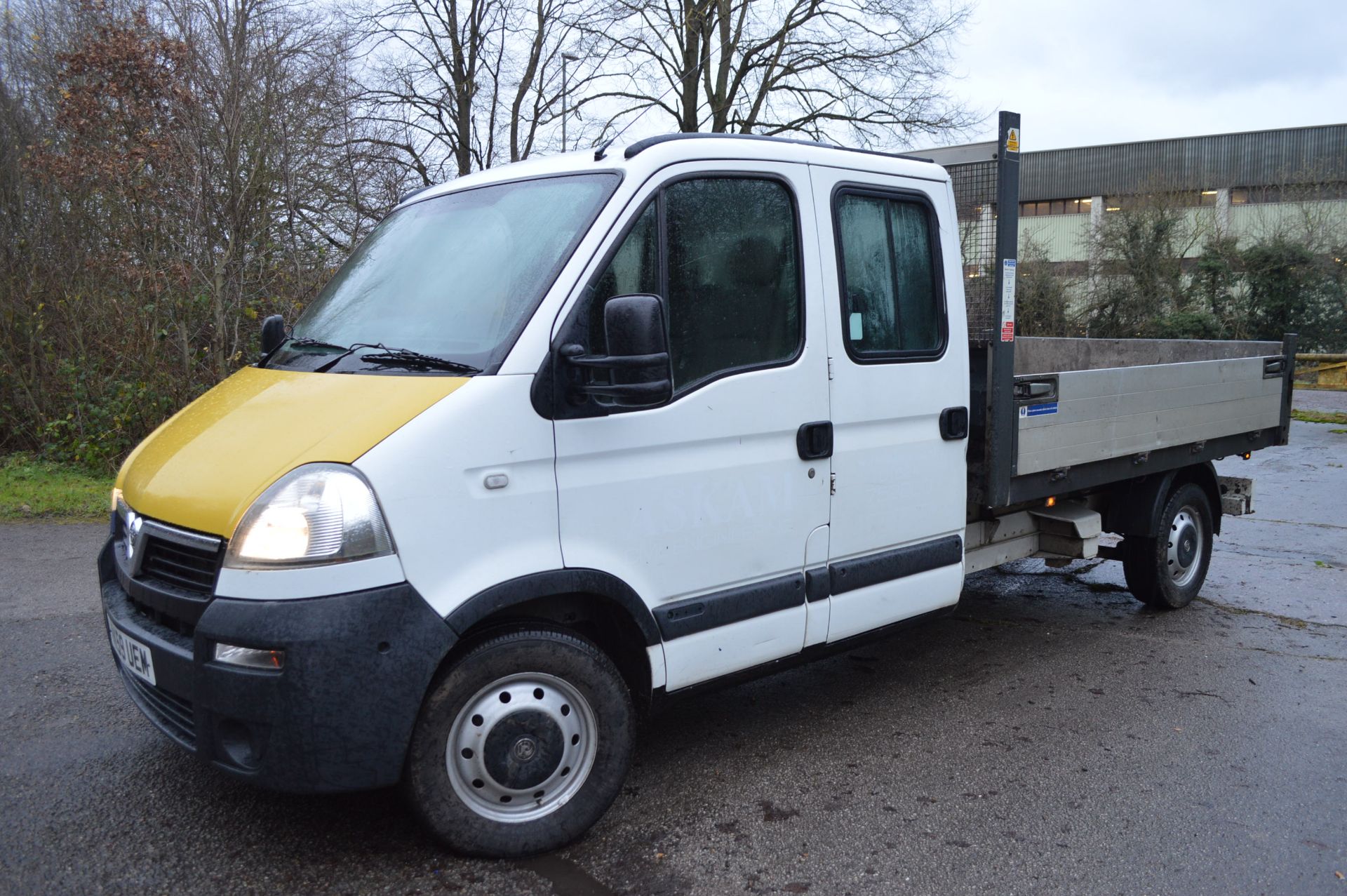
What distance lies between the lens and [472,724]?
10.2ft

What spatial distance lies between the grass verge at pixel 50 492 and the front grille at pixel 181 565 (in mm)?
6159

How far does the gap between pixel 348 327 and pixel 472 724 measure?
1530mm

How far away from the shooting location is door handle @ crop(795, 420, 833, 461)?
3.83 m

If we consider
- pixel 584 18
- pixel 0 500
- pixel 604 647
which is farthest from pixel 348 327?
pixel 584 18

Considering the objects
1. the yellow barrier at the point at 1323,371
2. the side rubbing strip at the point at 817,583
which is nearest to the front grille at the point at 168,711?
the side rubbing strip at the point at 817,583

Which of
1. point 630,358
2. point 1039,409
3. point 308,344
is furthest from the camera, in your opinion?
point 1039,409

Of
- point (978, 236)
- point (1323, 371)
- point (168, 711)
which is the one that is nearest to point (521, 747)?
point (168, 711)

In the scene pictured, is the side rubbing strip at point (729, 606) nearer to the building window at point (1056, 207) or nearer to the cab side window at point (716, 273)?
the cab side window at point (716, 273)

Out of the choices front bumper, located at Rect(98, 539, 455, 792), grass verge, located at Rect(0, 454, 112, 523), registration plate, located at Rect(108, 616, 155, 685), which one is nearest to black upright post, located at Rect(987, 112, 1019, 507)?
front bumper, located at Rect(98, 539, 455, 792)

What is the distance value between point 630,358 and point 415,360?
0.73 meters

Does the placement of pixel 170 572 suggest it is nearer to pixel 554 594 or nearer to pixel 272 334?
pixel 554 594

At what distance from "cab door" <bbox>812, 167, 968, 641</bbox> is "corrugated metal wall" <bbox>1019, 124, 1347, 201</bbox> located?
34.2 meters

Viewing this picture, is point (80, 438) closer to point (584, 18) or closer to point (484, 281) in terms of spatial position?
point (484, 281)

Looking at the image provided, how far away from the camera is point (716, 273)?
12.0ft
